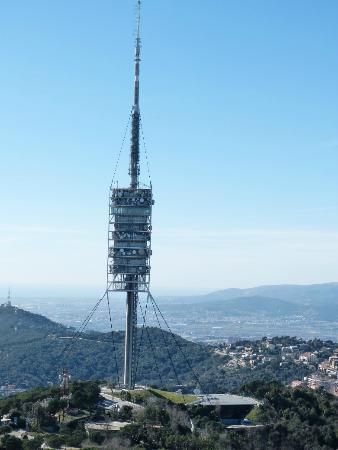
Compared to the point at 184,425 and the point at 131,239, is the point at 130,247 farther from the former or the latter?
the point at 184,425

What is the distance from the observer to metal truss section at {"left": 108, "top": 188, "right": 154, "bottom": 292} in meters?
62.8

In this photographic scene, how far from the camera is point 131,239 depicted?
2475 inches

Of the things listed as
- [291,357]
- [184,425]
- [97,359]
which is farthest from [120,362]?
[184,425]

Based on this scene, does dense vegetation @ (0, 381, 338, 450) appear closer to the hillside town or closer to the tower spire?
the tower spire

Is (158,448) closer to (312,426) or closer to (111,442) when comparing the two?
(111,442)

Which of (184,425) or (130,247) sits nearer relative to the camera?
(184,425)

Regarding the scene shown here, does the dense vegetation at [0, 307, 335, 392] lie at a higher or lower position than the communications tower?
lower

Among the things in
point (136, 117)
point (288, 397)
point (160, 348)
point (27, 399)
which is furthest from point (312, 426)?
point (160, 348)

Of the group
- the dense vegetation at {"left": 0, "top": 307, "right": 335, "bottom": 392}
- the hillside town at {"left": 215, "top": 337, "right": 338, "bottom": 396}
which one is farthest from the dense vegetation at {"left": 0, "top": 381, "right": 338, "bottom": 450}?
the hillside town at {"left": 215, "top": 337, "right": 338, "bottom": 396}

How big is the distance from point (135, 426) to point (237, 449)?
254 inches

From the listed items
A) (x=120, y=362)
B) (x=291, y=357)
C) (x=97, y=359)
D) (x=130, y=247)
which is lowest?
(x=120, y=362)

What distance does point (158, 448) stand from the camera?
137ft

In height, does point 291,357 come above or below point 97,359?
above

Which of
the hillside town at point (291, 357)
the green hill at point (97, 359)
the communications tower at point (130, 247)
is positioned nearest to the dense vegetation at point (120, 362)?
the green hill at point (97, 359)
